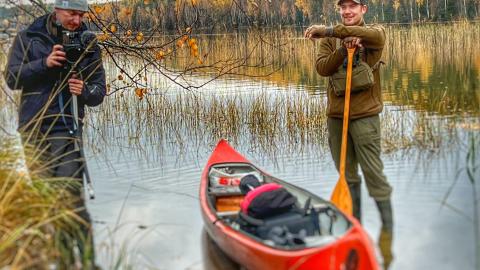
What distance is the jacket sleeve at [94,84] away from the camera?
494cm

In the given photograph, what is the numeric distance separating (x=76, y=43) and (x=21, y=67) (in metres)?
0.45

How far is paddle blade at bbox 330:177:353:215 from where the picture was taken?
4754mm

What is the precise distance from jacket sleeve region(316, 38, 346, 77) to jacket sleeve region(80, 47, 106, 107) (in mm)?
1708

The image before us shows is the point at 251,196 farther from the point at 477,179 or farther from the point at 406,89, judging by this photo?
the point at 406,89

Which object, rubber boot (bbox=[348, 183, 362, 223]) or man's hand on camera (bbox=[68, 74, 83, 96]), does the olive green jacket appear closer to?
rubber boot (bbox=[348, 183, 362, 223])

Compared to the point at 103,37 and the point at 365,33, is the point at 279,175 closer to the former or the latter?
the point at 103,37

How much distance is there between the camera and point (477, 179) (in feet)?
19.6

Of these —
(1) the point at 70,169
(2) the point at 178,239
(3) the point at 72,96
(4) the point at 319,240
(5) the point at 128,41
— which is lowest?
(2) the point at 178,239

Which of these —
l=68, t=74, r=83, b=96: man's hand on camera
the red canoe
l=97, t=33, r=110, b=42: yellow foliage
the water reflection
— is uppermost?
l=97, t=33, r=110, b=42: yellow foliage

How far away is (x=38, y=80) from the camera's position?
4766 mm

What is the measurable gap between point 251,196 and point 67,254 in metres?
1.31

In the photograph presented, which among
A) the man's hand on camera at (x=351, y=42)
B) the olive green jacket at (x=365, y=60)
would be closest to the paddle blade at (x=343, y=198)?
the olive green jacket at (x=365, y=60)

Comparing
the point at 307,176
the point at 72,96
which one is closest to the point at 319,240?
the point at 72,96

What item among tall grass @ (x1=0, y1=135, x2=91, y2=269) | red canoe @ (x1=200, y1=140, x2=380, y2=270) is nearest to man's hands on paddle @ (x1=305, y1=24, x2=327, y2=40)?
red canoe @ (x1=200, y1=140, x2=380, y2=270)
